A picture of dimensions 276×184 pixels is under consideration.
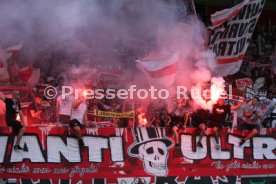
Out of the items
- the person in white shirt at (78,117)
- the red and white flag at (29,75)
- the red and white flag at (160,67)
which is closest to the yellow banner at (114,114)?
the red and white flag at (160,67)

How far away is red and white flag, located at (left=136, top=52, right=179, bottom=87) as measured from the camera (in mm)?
8945

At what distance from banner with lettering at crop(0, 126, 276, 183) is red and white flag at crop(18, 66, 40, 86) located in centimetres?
192

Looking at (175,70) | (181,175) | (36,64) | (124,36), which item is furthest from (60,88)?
(181,175)

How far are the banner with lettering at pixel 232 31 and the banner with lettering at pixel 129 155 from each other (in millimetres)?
1717

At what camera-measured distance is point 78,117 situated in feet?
25.2

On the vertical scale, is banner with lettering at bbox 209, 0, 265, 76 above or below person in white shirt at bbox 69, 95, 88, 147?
above

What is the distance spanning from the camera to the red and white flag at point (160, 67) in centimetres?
895

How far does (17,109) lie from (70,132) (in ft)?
3.13

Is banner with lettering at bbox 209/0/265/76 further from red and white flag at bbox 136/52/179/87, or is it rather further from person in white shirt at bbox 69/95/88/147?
person in white shirt at bbox 69/95/88/147

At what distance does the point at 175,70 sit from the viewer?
9.05 metres

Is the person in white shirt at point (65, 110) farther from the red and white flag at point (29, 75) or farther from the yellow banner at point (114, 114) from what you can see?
the red and white flag at point (29, 75)

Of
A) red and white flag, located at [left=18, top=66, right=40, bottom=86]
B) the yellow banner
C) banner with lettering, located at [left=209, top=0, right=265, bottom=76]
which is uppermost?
banner with lettering, located at [left=209, top=0, right=265, bottom=76]

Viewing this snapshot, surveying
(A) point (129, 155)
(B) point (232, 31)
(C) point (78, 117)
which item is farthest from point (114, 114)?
(B) point (232, 31)

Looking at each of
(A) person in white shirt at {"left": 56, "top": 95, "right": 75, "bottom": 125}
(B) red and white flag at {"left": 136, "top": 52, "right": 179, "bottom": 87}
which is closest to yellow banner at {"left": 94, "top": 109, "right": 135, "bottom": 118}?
(B) red and white flag at {"left": 136, "top": 52, "right": 179, "bottom": 87}
